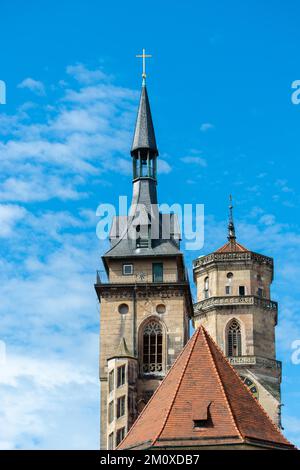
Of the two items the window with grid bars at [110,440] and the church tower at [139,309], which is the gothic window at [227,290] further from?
the window with grid bars at [110,440]

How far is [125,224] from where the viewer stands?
6750 centimetres

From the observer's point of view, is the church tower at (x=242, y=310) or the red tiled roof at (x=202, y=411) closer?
the red tiled roof at (x=202, y=411)

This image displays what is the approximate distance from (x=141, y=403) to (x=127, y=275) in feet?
22.4

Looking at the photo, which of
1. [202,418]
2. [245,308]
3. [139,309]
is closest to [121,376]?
[139,309]

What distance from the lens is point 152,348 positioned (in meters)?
64.6

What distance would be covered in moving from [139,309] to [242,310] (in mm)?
18834

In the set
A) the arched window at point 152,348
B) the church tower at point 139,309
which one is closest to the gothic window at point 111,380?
the church tower at point 139,309

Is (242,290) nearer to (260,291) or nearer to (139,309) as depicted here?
(260,291)

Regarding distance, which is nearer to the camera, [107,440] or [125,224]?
[107,440]

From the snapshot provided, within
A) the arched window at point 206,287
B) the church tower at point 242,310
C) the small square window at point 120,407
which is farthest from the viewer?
the arched window at point 206,287

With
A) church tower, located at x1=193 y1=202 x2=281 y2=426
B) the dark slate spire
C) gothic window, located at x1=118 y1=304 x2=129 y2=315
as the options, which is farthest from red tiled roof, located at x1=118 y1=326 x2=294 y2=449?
church tower, located at x1=193 y1=202 x2=281 y2=426

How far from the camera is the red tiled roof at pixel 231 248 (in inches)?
3371
